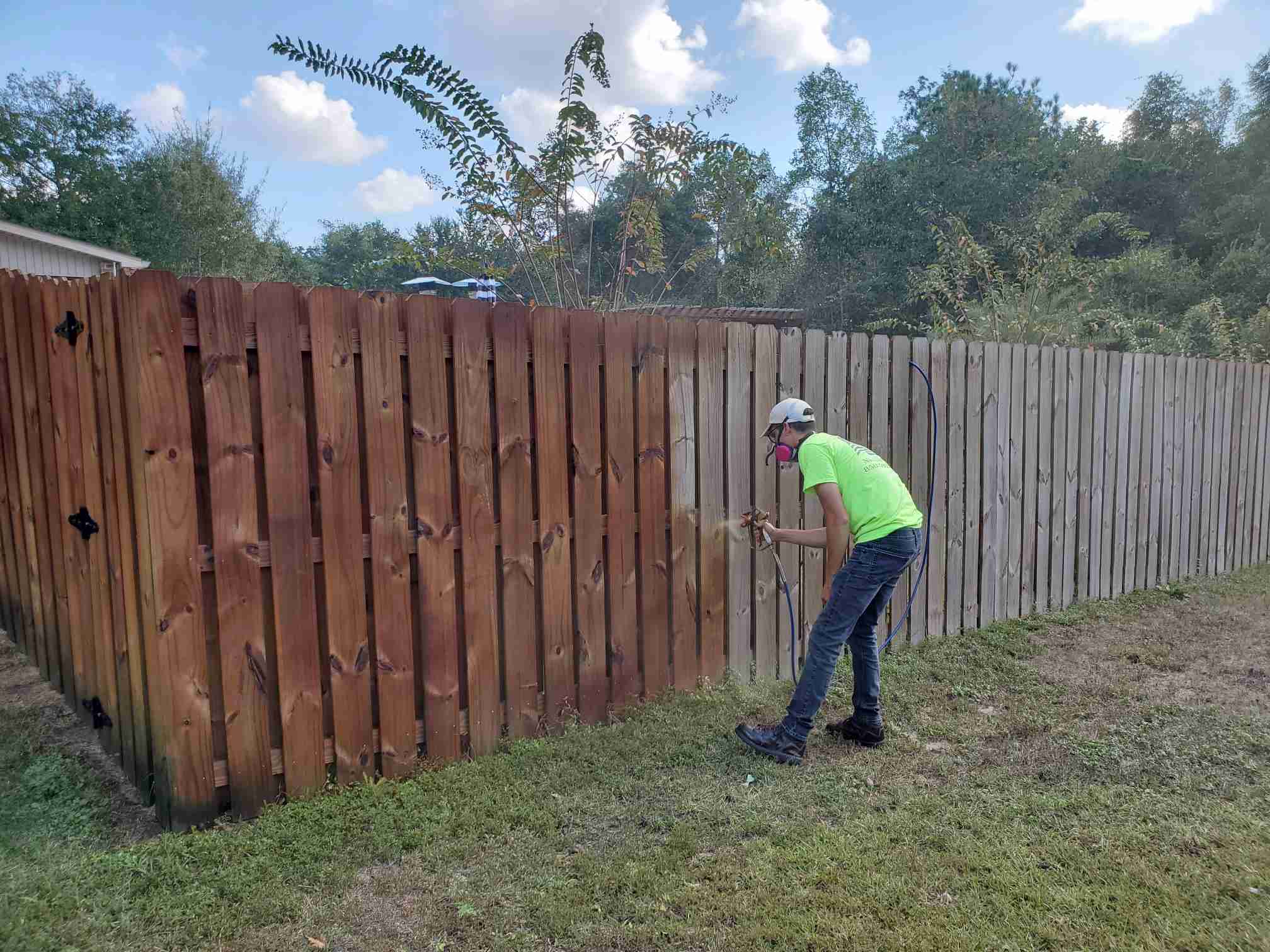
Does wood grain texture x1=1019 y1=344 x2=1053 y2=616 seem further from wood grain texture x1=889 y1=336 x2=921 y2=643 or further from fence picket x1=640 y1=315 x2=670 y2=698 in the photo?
fence picket x1=640 y1=315 x2=670 y2=698

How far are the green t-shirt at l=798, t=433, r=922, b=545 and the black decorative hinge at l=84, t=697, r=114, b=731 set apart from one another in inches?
136

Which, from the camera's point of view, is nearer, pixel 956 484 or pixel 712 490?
pixel 712 490

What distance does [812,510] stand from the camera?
16.5 ft

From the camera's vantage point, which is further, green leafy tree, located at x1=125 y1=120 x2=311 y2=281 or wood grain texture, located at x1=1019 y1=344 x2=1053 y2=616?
green leafy tree, located at x1=125 y1=120 x2=311 y2=281

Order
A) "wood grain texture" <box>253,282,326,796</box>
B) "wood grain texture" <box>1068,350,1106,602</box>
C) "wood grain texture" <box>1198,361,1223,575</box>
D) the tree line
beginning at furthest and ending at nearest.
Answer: the tree line < "wood grain texture" <box>1198,361,1223,575</box> < "wood grain texture" <box>1068,350,1106,602</box> < "wood grain texture" <box>253,282,326,796</box>

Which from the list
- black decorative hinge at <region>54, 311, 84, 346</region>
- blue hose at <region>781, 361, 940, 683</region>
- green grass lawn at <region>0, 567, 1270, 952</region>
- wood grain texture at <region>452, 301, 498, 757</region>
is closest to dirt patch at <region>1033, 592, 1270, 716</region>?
green grass lawn at <region>0, 567, 1270, 952</region>

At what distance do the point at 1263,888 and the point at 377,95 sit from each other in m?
7.91

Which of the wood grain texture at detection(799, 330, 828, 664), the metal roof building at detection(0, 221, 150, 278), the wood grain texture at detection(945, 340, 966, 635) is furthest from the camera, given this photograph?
the metal roof building at detection(0, 221, 150, 278)

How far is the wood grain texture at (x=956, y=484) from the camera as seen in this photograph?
5719 millimetres

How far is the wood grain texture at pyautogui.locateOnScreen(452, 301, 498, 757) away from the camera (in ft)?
11.8

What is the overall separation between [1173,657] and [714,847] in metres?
3.99

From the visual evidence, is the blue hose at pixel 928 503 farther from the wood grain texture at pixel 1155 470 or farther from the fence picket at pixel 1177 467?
the fence picket at pixel 1177 467

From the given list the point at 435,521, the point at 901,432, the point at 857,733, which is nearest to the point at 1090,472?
the point at 901,432

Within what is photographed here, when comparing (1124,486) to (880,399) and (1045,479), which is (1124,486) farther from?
(880,399)
